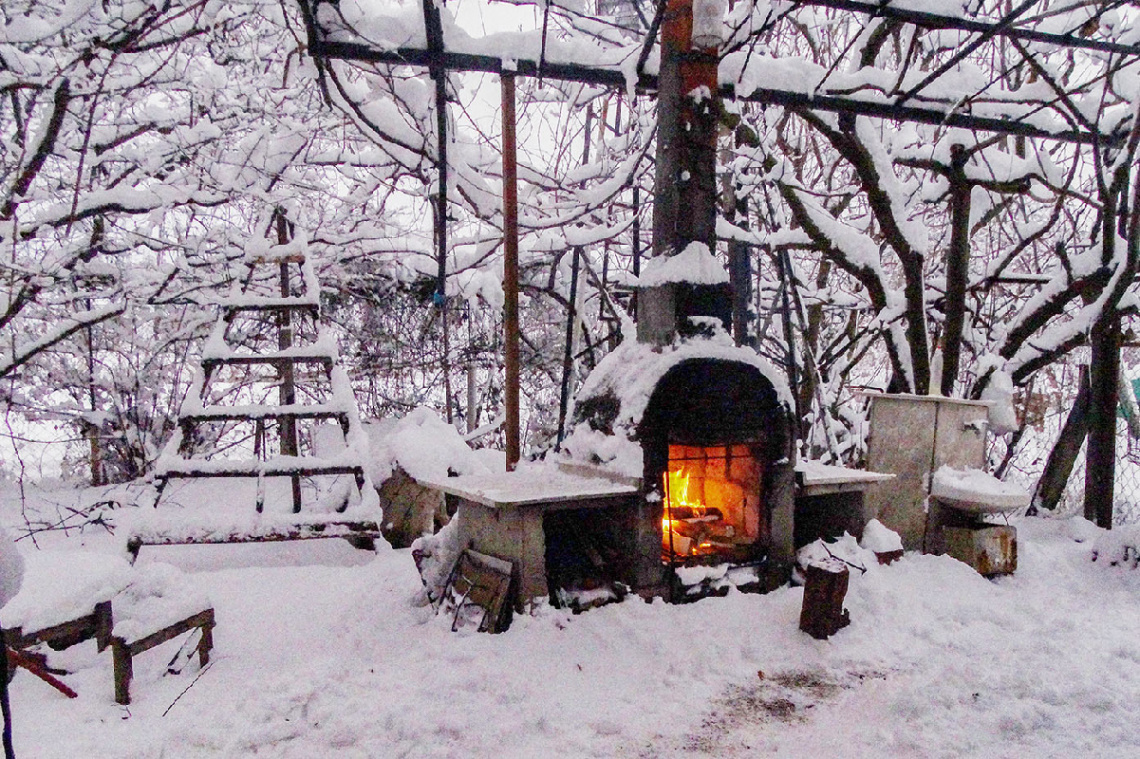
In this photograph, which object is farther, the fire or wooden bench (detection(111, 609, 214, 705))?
the fire

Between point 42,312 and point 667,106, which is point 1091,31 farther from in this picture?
point 42,312

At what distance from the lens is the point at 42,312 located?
7070 mm

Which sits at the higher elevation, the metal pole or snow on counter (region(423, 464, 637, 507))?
the metal pole

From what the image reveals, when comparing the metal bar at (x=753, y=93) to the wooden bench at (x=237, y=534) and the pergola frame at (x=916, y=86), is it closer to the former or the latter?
the pergola frame at (x=916, y=86)

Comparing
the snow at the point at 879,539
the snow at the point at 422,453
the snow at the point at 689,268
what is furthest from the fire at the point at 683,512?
the snow at the point at 422,453

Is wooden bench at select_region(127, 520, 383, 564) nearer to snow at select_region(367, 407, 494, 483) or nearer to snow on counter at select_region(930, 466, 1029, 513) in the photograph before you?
snow at select_region(367, 407, 494, 483)

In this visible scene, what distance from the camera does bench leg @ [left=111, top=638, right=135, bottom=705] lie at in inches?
121

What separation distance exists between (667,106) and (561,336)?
17.6 ft

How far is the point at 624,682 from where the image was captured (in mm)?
3424

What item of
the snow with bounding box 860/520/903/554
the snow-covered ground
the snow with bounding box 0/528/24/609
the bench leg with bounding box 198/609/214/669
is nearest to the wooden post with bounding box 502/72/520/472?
the snow-covered ground

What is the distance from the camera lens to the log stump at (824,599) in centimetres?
389

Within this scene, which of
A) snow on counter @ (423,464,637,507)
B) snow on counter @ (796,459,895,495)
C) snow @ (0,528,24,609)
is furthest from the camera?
snow on counter @ (796,459,895,495)

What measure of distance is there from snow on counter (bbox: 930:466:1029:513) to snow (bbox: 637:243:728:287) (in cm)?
257

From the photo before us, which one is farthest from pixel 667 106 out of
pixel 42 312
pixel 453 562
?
pixel 42 312
